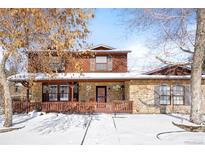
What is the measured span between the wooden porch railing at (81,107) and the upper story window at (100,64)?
2468 millimetres

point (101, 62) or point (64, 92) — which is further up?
point (101, 62)

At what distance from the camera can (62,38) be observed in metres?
6.39

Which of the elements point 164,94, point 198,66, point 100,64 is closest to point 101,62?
A: point 100,64

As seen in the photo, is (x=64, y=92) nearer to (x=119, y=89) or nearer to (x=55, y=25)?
(x=119, y=89)

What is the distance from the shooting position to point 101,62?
15758mm

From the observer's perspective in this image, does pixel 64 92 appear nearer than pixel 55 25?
No

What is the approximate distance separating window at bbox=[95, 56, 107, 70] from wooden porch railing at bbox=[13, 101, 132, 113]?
2541mm

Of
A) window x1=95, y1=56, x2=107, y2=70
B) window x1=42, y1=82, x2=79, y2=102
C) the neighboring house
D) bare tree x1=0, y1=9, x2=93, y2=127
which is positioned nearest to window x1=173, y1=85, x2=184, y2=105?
the neighboring house

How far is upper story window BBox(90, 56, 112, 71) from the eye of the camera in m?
15.7

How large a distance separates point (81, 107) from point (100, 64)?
2.92 m

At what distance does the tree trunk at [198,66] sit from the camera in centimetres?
931

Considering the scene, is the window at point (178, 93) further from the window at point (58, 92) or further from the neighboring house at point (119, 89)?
the window at point (58, 92)
